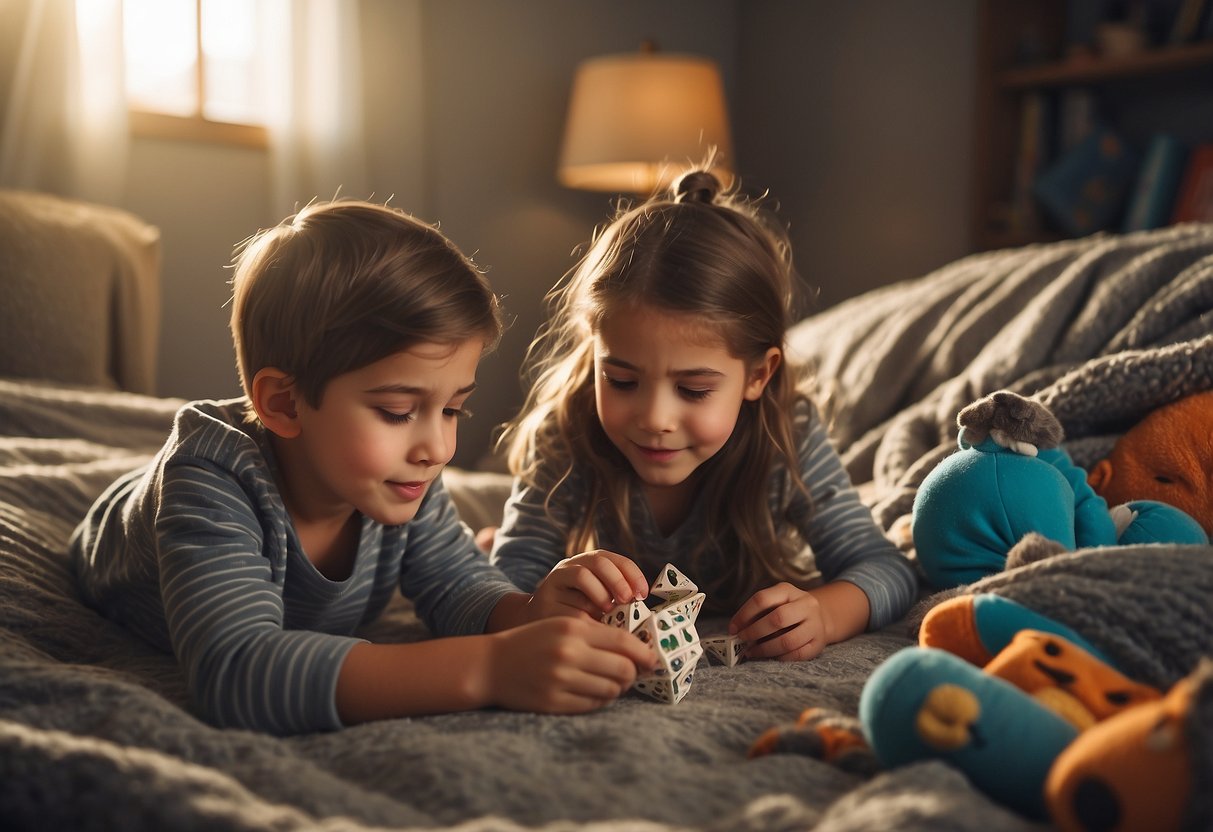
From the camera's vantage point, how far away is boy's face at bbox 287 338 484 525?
89 centimetres

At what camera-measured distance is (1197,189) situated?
2473 mm

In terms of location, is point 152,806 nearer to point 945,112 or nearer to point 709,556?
point 709,556

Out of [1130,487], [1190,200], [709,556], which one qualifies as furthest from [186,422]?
[1190,200]

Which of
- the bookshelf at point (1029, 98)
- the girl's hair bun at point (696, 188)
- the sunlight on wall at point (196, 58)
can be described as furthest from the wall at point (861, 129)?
the girl's hair bun at point (696, 188)

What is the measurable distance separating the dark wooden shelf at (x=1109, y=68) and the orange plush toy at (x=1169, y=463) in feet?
5.45

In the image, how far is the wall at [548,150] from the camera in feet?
8.76

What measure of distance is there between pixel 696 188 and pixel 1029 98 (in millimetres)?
1919

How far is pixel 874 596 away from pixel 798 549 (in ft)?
0.87

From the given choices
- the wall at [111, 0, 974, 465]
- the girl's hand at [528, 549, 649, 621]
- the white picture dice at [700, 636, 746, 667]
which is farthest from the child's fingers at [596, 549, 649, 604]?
the wall at [111, 0, 974, 465]

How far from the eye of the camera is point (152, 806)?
57 cm

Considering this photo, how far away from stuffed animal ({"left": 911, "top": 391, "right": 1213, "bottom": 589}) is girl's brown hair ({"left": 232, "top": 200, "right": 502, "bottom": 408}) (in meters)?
0.47

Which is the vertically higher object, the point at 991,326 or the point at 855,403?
the point at 991,326

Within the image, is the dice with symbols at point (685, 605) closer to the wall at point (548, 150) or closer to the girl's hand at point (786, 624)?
the girl's hand at point (786, 624)

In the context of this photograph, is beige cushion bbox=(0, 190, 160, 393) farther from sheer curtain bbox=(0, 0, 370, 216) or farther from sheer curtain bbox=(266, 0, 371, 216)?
sheer curtain bbox=(266, 0, 371, 216)
